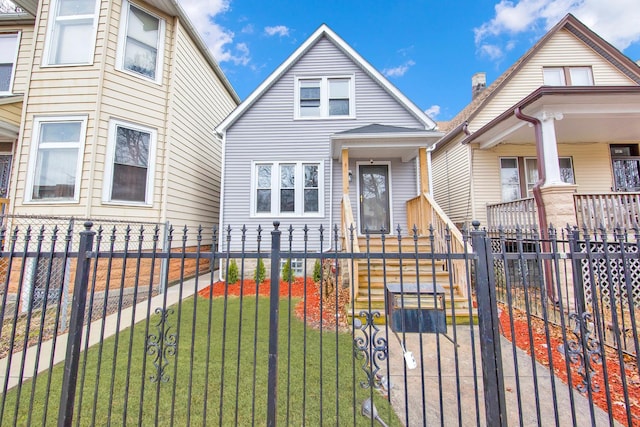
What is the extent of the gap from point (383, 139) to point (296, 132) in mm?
2979

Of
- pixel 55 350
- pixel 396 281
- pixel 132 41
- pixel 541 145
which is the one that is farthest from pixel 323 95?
pixel 55 350

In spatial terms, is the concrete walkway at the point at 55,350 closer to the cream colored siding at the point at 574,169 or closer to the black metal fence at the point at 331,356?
the black metal fence at the point at 331,356

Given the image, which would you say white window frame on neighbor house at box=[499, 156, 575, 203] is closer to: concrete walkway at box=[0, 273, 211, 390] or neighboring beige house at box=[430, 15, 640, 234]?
neighboring beige house at box=[430, 15, 640, 234]

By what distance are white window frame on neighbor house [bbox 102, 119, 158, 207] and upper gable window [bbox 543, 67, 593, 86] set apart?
42.0ft

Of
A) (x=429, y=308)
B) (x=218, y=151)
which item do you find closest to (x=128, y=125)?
(x=218, y=151)

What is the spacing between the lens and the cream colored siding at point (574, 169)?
351 inches

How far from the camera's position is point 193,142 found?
8562 millimetres

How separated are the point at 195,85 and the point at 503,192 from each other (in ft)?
34.3

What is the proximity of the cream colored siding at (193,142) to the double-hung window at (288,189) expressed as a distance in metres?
1.93

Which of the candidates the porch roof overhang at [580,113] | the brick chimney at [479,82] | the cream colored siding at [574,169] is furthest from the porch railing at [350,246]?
the brick chimney at [479,82]

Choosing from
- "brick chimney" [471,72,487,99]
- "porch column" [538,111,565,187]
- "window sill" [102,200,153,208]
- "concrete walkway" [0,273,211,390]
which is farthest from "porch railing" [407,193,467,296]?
"brick chimney" [471,72,487,99]

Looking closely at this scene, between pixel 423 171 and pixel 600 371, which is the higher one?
pixel 423 171

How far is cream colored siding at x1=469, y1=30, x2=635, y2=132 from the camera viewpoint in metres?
9.55

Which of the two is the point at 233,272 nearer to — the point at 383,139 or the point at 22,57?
the point at 383,139
